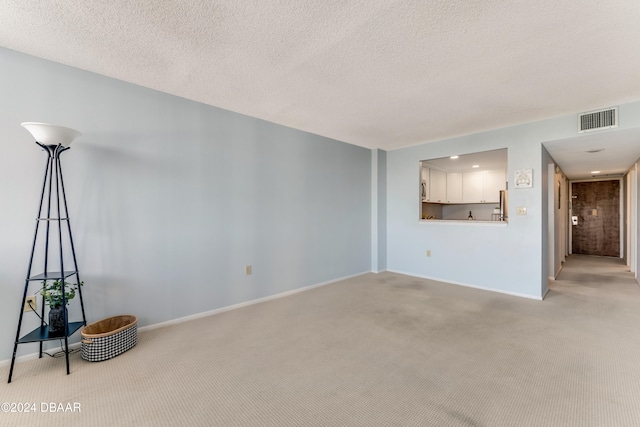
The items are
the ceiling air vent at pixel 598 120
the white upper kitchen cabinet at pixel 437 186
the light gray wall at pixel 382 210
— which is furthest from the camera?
the white upper kitchen cabinet at pixel 437 186

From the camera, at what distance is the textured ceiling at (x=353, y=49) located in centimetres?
165

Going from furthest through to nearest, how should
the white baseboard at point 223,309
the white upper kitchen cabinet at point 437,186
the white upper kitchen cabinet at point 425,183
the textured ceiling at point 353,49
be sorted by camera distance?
1. the white upper kitchen cabinet at point 437,186
2. the white upper kitchen cabinet at point 425,183
3. the white baseboard at point 223,309
4. the textured ceiling at point 353,49

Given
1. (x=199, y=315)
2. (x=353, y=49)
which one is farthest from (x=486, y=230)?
(x=199, y=315)

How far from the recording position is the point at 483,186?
604cm

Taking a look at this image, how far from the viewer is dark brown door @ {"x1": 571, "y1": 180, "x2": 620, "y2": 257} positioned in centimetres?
686

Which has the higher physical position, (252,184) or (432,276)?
(252,184)

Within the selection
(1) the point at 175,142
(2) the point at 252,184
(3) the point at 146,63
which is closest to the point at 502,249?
(2) the point at 252,184

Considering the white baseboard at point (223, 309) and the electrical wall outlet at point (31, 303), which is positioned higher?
the electrical wall outlet at point (31, 303)

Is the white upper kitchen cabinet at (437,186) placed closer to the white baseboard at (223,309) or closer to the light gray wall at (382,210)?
the light gray wall at (382,210)

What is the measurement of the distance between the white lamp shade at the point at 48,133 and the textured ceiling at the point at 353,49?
65 cm

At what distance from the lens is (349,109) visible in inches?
126

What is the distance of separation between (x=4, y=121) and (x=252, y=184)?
2.09 metres

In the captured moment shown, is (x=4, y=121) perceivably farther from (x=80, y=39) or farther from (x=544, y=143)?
(x=544, y=143)

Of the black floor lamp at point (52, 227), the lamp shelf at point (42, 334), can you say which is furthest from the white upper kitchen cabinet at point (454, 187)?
the lamp shelf at point (42, 334)
